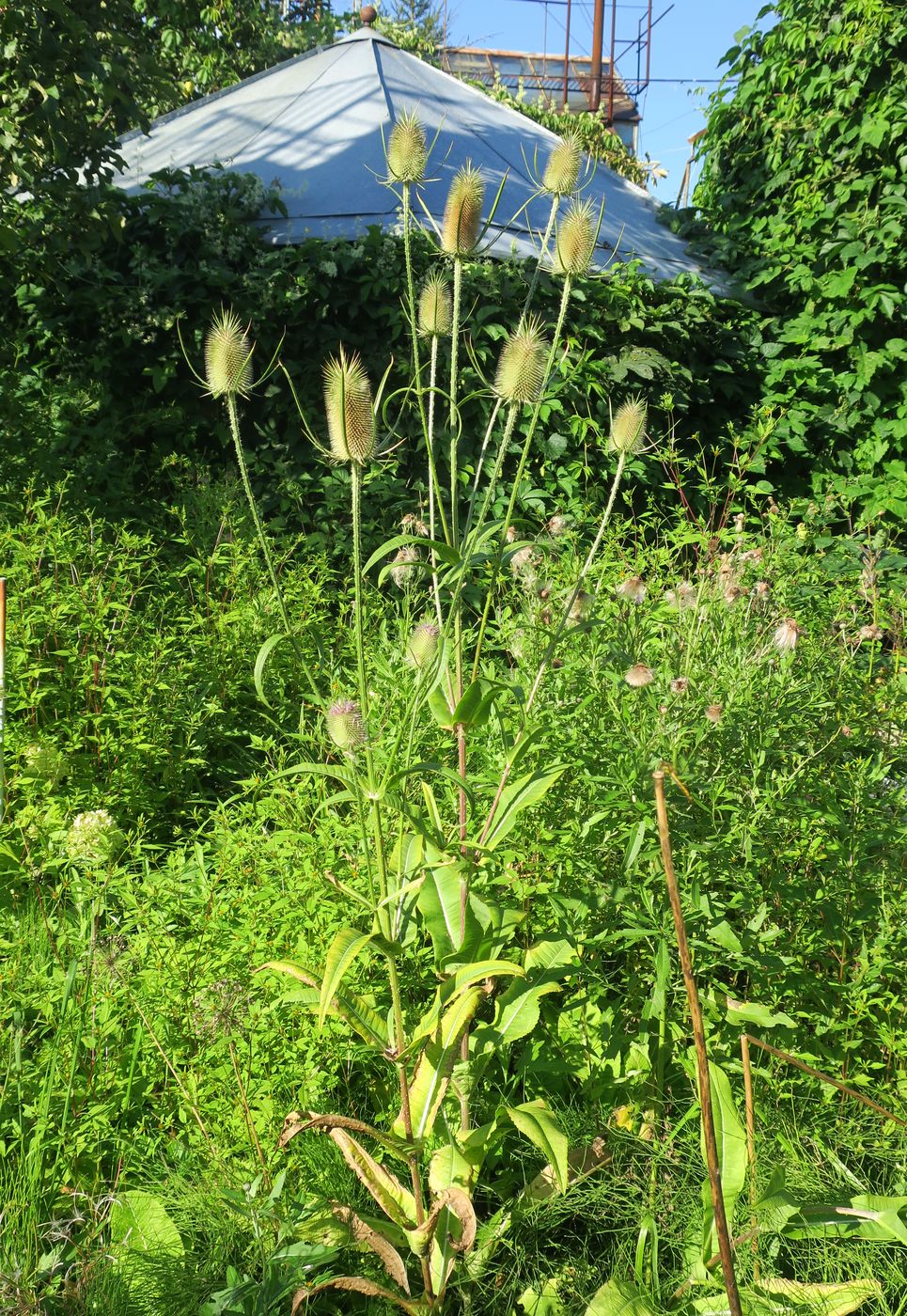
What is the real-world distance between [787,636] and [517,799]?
91 centimetres

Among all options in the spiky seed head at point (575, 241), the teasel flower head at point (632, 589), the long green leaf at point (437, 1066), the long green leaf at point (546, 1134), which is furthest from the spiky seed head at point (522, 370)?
the long green leaf at point (546, 1134)

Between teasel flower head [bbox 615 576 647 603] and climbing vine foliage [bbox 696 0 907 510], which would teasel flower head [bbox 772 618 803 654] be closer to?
teasel flower head [bbox 615 576 647 603]

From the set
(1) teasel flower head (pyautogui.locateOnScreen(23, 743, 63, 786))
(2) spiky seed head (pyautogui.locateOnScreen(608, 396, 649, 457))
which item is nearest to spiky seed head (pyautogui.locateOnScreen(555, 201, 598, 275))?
(2) spiky seed head (pyautogui.locateOnScreen(608, 396, 649, 457))

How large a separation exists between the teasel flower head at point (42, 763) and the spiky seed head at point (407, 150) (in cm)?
206

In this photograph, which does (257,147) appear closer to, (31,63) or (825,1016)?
(31,63)

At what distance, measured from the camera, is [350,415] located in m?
1.73

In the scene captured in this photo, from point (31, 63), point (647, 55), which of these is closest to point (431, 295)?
point (31, 63)

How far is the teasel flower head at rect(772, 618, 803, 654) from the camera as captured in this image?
8.52 ft

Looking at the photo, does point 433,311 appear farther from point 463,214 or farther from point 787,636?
point 787,636

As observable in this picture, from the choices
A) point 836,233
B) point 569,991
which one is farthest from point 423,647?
point 836,233

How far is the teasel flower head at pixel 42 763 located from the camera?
3267mm

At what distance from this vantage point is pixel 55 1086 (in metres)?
2.25

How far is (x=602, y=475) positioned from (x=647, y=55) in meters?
16.0

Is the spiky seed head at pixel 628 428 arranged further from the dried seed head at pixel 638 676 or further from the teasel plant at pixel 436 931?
the dried seed head at pixel 638 676
